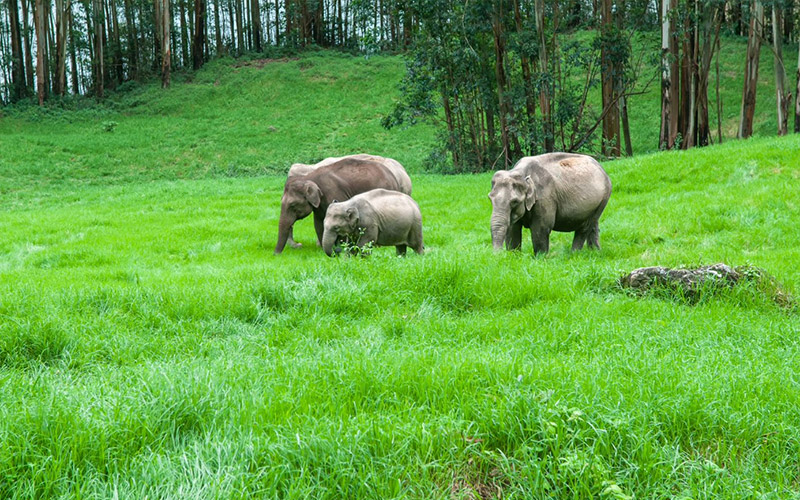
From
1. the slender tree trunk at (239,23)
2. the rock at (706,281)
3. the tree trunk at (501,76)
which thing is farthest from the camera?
the slender tree trunk at (239,23)

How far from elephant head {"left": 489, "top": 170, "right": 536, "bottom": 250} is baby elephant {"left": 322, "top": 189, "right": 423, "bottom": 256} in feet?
6.30

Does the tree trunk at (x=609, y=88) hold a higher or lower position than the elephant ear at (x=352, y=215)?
higher

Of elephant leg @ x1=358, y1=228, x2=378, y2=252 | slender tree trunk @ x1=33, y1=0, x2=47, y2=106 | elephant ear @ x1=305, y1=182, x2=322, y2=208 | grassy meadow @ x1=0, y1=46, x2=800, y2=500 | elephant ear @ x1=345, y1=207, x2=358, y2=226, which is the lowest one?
grassy meadow @ x1=0, y1=46, x2=800, y2=500

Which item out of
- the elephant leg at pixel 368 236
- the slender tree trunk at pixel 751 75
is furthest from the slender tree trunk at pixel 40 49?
the slender tree trunk at pixel 751 75

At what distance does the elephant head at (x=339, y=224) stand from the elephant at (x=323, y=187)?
1490 mm

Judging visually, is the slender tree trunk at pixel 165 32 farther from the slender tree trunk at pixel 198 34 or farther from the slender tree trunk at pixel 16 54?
the slender tree trunk at pixel 16 54

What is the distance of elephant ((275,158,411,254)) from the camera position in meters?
10.9

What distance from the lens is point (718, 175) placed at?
1391 cm

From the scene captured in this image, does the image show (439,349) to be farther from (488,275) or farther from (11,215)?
(11,215)

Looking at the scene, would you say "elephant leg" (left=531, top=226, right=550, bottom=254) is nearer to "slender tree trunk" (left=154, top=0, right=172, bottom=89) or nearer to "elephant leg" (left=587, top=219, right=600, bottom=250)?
"elephant leg" (left=587, top=219, right=600, bottom=250)

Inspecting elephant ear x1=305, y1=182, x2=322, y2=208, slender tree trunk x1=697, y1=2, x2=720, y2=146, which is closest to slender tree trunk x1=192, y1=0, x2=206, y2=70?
slender tree trunk x1=697, y1=2, x2=720, y2=146

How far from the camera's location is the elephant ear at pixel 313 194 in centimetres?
1075

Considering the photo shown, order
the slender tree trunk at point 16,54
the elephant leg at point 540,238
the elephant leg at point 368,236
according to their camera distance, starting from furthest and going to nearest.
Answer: the slender tree trunk at point 16,54 < the elephant leg at point 368,236 < the elephant leg at point 540,238

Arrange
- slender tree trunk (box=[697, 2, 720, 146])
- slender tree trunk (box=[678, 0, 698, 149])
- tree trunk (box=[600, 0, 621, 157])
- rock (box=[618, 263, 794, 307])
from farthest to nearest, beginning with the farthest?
slender tree trunk (box=[678, 0, 698, 149])
slender tree trunk (box=[697, 2, 720, 146])
tree trunk (box=[600, 0, 621, 157])
rock (box=[618, 263, 794, 307])
